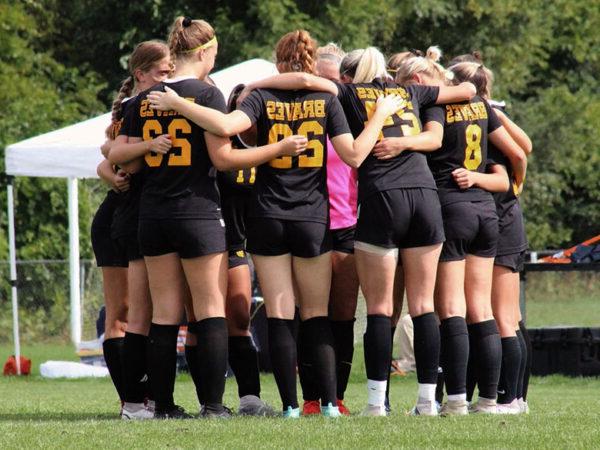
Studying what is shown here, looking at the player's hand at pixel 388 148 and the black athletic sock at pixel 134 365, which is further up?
the player's hand at pixel 388 148

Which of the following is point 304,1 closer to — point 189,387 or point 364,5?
point 364,5

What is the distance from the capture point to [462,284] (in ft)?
25.1

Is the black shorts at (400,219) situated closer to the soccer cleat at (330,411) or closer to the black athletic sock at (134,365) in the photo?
the soccer cleat at (330,411)

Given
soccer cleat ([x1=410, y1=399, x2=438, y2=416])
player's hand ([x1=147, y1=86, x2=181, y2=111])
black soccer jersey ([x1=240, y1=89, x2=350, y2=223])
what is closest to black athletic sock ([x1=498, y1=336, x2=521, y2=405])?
soccer cleat ([x1=410, y1=399, x2=438, y2=416])

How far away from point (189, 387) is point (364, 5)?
1565cm

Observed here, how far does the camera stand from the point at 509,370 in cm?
805

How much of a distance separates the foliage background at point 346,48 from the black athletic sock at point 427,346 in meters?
15.9

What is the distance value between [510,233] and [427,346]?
118 cm

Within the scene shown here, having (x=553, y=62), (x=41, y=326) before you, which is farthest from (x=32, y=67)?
(x=553, y=62)

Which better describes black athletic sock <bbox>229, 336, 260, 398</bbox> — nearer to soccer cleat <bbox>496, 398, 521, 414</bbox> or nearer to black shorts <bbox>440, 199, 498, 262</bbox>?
black shorts <bbox>440, 199, 498, 262</bbox>

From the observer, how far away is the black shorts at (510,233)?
26.7 ft

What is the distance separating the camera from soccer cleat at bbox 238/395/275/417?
768cm

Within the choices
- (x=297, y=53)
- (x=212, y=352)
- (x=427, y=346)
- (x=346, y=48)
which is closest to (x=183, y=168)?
(x=297, y=53)

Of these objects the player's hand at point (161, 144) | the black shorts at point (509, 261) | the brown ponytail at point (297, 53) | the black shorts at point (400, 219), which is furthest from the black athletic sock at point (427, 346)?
the player's hand at point (161, 144)
